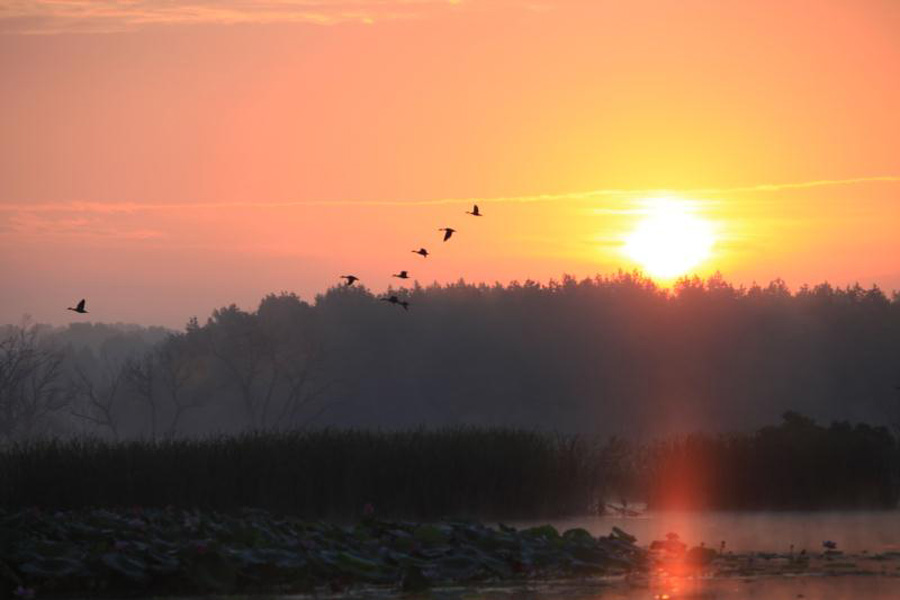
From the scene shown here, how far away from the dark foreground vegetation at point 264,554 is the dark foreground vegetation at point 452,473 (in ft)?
20.3

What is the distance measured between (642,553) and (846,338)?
62206 millimetres

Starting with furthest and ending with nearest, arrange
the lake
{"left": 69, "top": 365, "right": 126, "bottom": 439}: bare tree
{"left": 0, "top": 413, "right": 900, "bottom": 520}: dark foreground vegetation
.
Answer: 1. {"left": 69, "top": 365, "right": 126, "bottom": 439}: bare tree
2. {"left": 0, "top": 413, "right": 900, "bottom": 520}: dark foreground vegetation
3. the lake

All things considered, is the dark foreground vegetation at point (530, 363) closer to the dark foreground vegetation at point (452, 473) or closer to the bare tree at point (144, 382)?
the bare tree at point (144, 382)

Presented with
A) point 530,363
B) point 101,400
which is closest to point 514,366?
point 530,363

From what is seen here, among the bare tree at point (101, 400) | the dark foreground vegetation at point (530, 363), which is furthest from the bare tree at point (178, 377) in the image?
the bare tree at point (101, 400)

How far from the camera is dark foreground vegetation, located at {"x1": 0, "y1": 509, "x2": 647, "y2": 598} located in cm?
1962

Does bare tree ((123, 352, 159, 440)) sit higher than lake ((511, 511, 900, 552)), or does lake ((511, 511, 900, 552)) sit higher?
bare tree ((123, 352, 159, 440))

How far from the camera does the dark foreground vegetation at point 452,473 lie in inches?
1137

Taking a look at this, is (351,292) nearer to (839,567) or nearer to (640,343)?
(640,343)

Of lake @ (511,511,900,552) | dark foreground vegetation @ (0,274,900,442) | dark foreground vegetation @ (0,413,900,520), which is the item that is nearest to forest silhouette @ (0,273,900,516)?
dark foreground vegetation @ (0,274,900,442)

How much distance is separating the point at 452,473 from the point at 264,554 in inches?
408

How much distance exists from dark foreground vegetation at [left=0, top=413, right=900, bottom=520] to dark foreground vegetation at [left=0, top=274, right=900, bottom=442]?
43.8 metres

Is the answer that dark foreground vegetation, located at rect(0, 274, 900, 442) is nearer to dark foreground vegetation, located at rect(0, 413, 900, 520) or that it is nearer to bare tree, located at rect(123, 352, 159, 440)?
bare tree, located at rect(123, 352, 159, 440)

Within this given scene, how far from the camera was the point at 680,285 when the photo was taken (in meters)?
89.1
